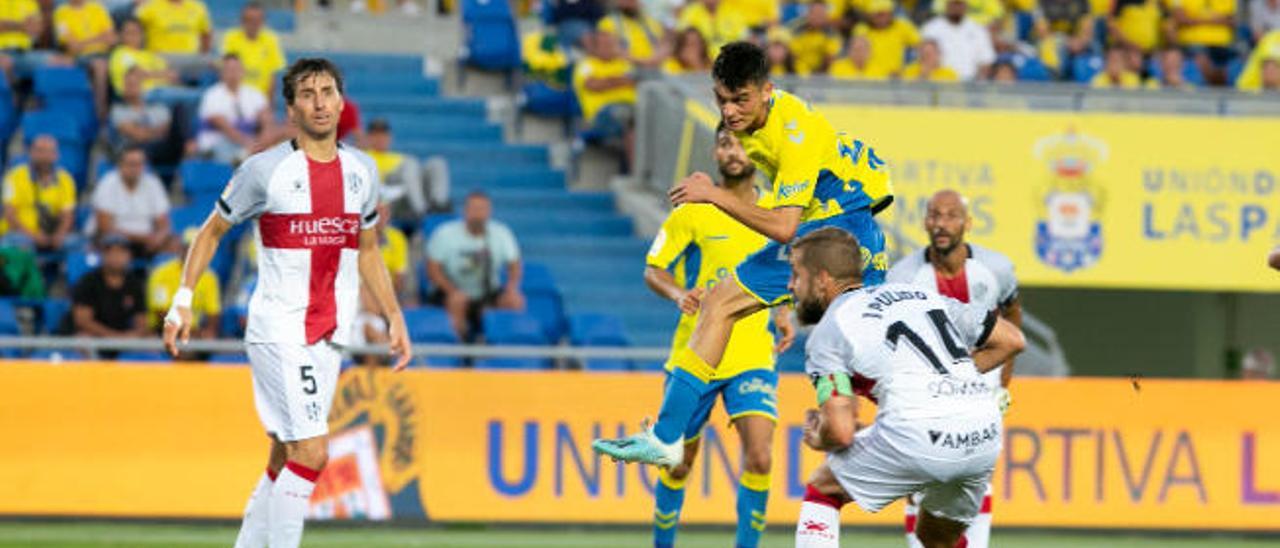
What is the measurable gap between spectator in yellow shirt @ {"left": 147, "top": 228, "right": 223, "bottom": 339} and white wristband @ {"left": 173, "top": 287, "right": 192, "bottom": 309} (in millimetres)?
7042

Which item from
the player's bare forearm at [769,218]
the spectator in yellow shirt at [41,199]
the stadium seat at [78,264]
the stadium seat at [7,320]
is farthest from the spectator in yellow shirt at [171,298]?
the player's bare forearm at [769,218]

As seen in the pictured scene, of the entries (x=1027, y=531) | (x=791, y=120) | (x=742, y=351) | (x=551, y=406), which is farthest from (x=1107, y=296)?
(x=791, y=120)

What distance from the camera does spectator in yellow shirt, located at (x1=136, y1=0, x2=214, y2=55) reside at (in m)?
20.9

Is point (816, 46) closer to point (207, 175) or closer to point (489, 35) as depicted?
point (489, 35)

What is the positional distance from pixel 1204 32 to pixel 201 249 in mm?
15119

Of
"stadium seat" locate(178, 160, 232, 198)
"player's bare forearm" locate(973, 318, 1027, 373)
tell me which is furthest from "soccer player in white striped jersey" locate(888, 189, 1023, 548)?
"stadium seat" locate(178, 160, 232, 198)

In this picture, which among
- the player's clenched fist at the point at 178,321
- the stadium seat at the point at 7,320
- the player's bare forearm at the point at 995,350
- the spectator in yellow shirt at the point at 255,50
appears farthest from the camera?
the spectator in yellow shirt at the point at 255,50

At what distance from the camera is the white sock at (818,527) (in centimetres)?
944

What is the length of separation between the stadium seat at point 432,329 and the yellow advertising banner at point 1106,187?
3.69 metres

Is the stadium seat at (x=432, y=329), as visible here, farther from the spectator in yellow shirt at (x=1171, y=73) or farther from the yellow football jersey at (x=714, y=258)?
the spectator in yellow shirt at (x=1171, y=73)

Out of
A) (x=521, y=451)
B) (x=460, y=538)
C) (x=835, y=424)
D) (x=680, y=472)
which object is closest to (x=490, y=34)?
(x=521, y=451)

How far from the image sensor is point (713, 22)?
21.7m

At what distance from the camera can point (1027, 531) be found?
16.5 m

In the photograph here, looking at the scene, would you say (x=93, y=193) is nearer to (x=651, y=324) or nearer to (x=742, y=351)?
(x=651, y=324)
